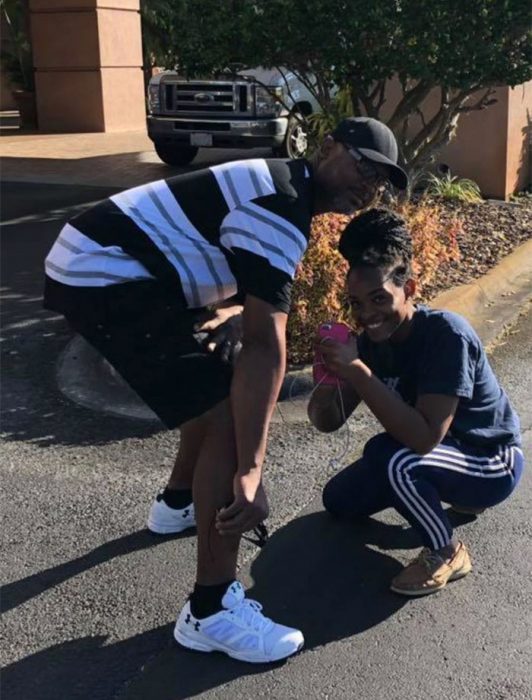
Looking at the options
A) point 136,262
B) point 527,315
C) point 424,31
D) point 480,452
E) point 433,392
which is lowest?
point 527,315

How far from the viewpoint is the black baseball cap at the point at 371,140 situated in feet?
9.12

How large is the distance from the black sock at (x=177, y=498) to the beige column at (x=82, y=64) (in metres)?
15.8

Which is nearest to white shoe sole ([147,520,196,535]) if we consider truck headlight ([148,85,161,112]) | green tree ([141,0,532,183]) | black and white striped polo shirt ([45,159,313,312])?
black and white striped polo shirt ([45,159,313,312])

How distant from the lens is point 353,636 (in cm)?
305

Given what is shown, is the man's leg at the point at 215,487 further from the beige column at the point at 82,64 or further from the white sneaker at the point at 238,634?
the beige column at the point at 82,64

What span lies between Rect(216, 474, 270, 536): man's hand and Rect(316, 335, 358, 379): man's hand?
0.47 meters

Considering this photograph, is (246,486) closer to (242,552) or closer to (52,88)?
(242,552)

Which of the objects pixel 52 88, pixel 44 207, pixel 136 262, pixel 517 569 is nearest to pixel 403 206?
pixel 517 569

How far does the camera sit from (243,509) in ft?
8.95

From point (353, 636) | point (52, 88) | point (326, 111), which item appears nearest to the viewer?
point (353, 636)

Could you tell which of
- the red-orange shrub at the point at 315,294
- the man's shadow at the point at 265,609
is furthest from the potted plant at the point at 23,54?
the man's shadow at the point at 265,609

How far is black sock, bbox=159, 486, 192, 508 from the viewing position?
3590 millimetres

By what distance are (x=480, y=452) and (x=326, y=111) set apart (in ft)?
17.5

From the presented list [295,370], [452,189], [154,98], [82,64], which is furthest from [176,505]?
[82,64]
